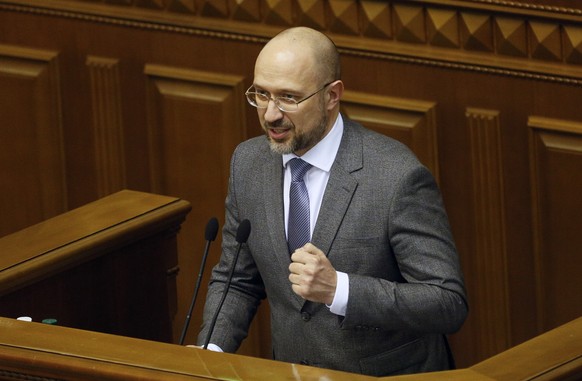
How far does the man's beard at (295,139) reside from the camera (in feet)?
11.9

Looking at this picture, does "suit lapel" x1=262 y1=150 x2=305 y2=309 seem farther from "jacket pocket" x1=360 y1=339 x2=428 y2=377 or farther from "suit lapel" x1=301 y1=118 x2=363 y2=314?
"jacket pocket" x1=360 y1=339 x2=428 y2=377

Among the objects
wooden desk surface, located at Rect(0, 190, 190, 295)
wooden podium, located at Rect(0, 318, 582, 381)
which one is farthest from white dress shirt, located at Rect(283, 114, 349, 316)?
wooden desk surface, located at Rect(0, 190, 190, 295)

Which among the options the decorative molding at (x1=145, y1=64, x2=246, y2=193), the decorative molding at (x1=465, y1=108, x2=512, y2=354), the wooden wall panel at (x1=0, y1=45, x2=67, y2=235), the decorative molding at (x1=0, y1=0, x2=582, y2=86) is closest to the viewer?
the decorative molding at (x1=0, y1=0, x2=582, y2=86)

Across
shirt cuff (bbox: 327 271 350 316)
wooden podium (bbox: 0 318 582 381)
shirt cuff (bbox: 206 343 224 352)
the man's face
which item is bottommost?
wooden podium (bbox: 0 318 582 381)

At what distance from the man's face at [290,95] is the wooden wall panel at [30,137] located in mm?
2016

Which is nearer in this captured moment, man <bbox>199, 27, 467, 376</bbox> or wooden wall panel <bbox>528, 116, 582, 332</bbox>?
man <bbox>199, 27, 467, 376</bbox>

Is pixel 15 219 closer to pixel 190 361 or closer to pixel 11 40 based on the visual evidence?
pixel 11 40

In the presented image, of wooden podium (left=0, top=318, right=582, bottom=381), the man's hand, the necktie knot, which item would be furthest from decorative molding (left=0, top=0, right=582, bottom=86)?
the man's hand

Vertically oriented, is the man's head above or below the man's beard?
above

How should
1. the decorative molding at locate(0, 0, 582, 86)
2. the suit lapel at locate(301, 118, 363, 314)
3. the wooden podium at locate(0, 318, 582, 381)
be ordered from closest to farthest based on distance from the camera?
the wooden podium at locate(0, 318, 582, 381) → the suit lapel at locate(301, 118, 363, 314) → the decorative molding at locate(0, 0, 582, 86)

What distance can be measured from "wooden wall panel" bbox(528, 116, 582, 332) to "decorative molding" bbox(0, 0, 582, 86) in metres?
0.17

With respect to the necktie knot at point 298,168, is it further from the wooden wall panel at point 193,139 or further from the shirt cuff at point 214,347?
the wooden wall panel at point 193,139

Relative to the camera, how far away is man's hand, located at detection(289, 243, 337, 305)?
3445 mm

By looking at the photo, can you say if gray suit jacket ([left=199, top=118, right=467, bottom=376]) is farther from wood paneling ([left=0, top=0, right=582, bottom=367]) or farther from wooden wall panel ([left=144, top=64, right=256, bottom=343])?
wooden wall panel ([left=144, top=64, right=256, bottom=343])
